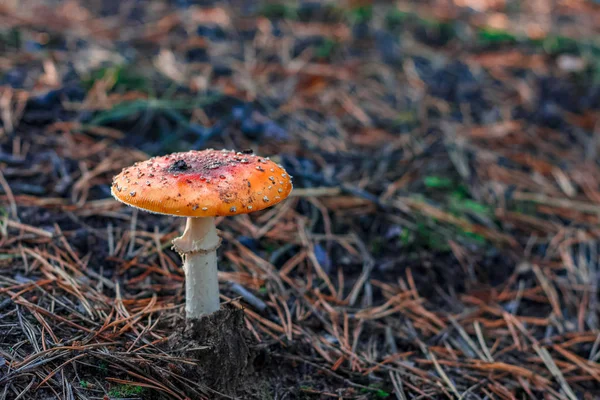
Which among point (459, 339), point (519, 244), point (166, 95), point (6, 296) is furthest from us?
point (166, 95)

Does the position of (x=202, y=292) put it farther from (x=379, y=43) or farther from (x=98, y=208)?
(x=379, y=43)

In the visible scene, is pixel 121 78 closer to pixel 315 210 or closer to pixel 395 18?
pixel 315 210

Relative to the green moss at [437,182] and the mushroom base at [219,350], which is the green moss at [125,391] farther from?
the green moss at [437,182]

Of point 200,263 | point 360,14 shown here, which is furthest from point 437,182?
point 360,14

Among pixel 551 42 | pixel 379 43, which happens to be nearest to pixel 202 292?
pixel 379 43

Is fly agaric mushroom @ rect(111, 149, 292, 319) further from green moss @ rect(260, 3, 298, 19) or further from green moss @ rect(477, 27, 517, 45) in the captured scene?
green moss @ rect(477, 27, 517, 45)

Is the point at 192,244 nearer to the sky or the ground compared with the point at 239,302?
nearer to the sky
